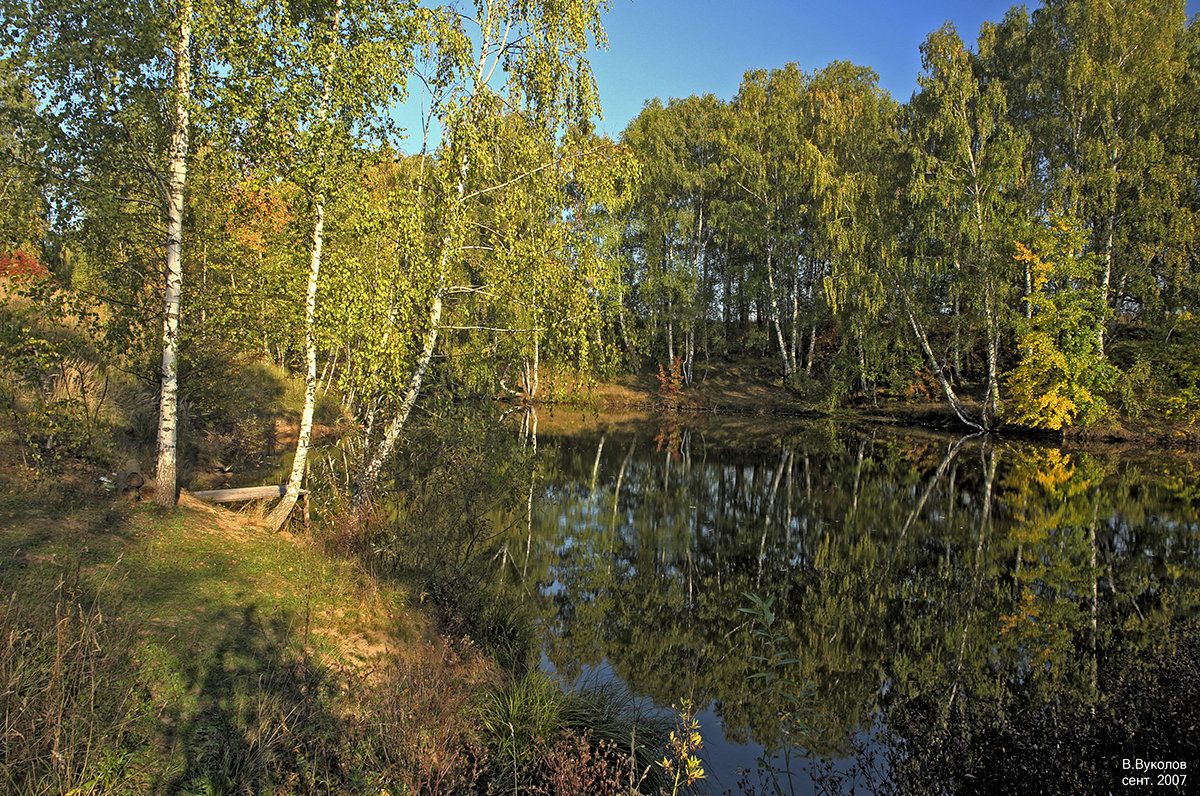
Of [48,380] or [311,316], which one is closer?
[311,316]

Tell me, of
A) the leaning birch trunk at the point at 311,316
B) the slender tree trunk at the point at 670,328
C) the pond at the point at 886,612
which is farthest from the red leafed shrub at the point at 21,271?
the slender tree trunk at the point at 670,328

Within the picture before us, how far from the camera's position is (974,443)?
90.2 feet

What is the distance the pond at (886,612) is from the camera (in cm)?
614

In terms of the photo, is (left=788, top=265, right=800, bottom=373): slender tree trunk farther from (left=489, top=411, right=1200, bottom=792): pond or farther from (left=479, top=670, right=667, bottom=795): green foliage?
(left=479, top=670, right=667, bottom=795): green foliage

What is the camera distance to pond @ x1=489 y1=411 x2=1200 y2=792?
242 inches

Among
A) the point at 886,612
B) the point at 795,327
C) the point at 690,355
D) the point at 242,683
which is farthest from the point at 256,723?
the point at 690,355

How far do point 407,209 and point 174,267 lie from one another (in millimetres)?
3489

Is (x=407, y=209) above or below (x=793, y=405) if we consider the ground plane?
above

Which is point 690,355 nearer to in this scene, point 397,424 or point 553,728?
point 397,424

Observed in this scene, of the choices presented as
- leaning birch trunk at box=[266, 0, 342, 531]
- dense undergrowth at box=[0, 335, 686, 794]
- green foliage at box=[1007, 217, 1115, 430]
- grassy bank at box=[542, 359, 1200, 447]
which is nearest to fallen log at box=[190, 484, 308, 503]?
leaning birch trunk at box=[266, 0, 342, 531]

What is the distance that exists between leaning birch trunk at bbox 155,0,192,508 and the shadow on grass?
14.4 feet

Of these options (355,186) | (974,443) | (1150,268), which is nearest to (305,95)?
(355,186)

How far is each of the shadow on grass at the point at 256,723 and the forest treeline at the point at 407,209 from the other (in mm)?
3718

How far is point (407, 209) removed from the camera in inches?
359
